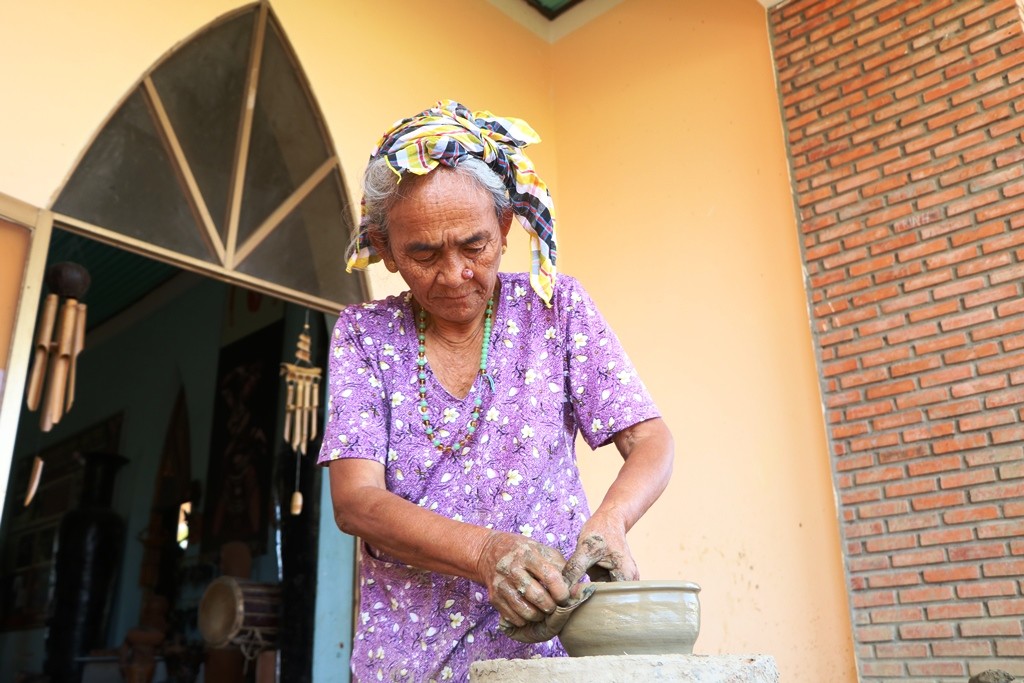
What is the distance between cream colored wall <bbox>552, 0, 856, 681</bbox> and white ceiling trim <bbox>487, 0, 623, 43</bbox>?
0.13 metres

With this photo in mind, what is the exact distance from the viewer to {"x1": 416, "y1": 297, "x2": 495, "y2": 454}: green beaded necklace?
5.99 ft

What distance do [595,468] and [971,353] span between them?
6.90 ft

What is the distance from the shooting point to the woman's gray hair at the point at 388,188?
186cm

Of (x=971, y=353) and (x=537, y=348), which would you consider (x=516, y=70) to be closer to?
(x=971, y=353)

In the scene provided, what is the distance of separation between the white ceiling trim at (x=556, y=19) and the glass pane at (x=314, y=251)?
85.2 inches

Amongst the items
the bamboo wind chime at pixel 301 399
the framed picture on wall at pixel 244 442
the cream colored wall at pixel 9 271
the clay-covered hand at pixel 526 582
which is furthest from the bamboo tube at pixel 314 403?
the clay-covered hand at pixel 526 582

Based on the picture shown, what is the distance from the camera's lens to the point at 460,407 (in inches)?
73.3

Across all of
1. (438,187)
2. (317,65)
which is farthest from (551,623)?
(317,65)

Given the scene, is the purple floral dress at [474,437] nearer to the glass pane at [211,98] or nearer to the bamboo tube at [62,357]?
the bamboo tube at [62,357]

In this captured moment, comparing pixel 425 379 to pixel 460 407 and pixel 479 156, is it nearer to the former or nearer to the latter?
pixel 460 407

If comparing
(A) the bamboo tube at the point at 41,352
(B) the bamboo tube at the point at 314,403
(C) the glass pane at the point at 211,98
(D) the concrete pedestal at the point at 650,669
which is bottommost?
(D) the concrete pedestal at the point at 650,669

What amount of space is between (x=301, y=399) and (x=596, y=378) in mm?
3840

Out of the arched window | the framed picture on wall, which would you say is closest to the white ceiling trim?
the arched window

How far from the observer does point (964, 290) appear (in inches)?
159
